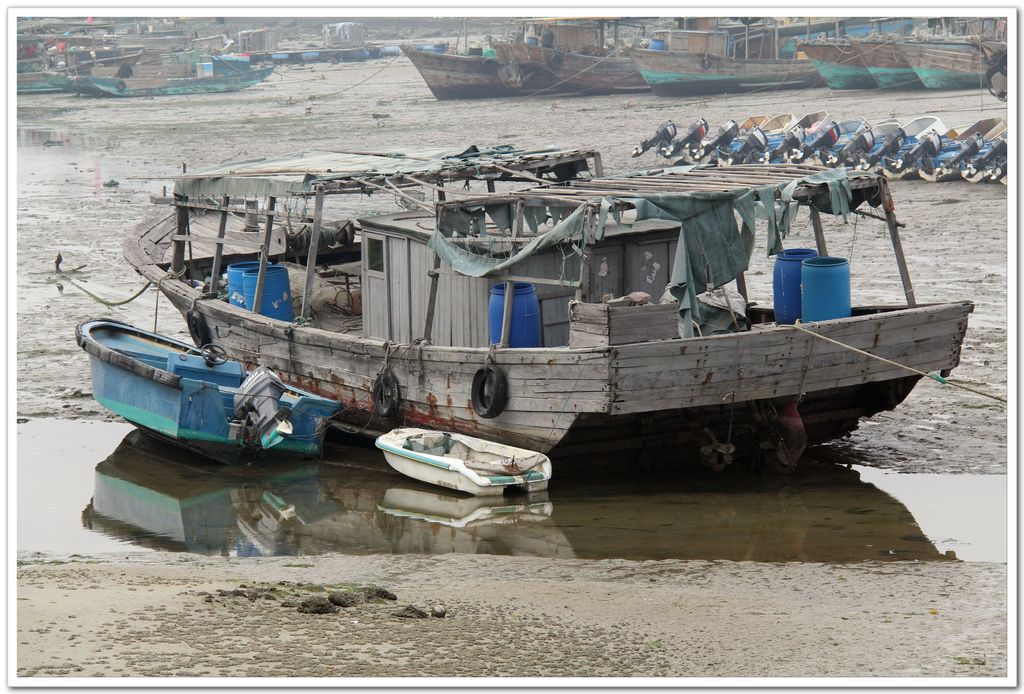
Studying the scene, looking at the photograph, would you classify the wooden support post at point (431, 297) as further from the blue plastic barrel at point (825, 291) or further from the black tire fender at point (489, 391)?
the blue plastic barrel at point (825, 291)

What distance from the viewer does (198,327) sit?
15750mm

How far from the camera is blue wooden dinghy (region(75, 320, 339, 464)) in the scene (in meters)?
13.0

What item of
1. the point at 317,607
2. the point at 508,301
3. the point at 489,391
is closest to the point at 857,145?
the point at 508,301

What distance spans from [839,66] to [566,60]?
1170 centimetres

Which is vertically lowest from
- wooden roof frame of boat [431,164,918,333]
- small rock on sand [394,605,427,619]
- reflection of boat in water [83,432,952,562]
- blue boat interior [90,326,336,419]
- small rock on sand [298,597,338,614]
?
reflection of boat in water [83,432,952,562]

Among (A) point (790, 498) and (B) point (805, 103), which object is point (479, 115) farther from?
(A) point (790, 498)

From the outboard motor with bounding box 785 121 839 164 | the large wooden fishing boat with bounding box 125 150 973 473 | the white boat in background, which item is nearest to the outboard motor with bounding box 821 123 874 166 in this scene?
the outboard motor with bounding box 785 121 839 164

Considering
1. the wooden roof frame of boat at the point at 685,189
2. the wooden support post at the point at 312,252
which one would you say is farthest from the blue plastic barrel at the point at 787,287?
the wooden support post at the point at 312,252

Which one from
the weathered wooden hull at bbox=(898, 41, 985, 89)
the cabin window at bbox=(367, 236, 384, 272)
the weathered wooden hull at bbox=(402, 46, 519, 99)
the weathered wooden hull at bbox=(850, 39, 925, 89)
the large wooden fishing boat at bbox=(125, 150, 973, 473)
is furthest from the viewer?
the weathered wooden hull at bbox=(402, 46, 519, 99)

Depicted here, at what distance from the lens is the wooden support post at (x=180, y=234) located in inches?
635

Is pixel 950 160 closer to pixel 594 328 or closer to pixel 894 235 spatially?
pixel 894 235

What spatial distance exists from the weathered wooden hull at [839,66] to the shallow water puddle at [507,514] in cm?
2865

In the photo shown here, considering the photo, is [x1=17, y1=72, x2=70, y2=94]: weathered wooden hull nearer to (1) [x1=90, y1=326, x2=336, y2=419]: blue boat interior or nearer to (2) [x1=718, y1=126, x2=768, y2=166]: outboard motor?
(2) [x1=718, y1=126, x2=768, y2=166]: outboard motor

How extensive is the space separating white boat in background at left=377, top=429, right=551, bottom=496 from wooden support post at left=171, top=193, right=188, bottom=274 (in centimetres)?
507
